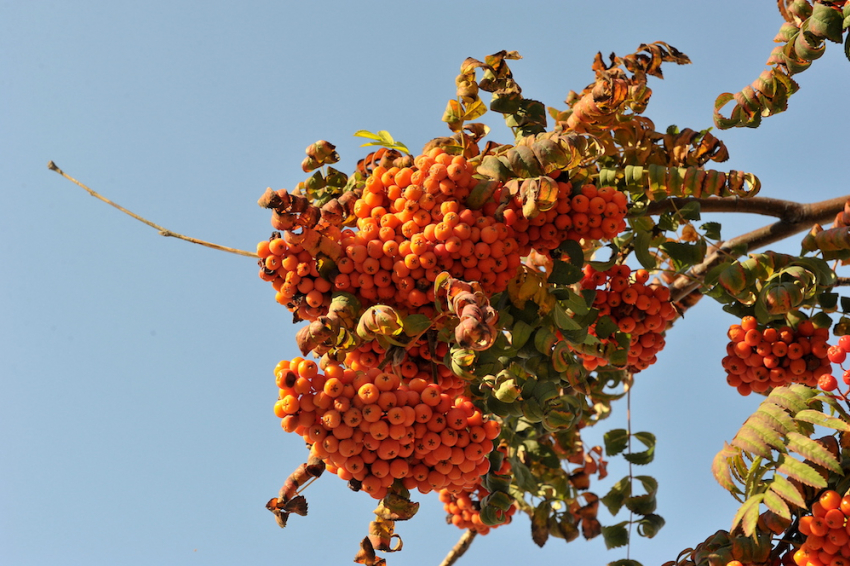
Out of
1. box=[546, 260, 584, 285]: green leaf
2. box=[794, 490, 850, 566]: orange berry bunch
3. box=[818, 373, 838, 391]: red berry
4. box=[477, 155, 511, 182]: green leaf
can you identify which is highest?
box=[477, 155, 511, 182]: green leaf

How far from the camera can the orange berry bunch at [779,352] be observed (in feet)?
16.1

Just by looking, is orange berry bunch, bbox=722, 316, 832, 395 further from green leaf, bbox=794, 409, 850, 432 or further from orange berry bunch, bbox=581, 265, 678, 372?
green leaf, bbox=794, 409, 850, 432

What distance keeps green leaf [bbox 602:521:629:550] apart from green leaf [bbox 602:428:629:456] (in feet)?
1.69

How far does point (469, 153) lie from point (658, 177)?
1.06 m

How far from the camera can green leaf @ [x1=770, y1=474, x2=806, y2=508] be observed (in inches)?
128

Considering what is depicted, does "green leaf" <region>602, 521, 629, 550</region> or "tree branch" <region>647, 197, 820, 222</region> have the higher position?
"tree branch" <region>647, 197, 820, 222</region>

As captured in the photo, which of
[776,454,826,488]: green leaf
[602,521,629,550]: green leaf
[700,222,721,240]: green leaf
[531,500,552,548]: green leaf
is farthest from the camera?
[531,500,552,548]: green leaf

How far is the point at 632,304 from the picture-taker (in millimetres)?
4902

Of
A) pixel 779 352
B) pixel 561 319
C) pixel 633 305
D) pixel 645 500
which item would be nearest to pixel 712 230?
pixel 633 305

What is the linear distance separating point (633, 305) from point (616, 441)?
1.25m

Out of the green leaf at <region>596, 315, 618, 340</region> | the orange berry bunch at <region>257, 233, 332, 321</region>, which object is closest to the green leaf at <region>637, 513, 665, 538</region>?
the green leaf at <region>596, 315, 618, 340</region>

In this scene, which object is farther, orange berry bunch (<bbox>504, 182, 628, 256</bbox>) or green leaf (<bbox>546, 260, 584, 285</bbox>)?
Answer: green leaf (<bbox>546, 260, 584, 285</bbox>)

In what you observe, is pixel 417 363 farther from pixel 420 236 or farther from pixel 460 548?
pixel 460 548

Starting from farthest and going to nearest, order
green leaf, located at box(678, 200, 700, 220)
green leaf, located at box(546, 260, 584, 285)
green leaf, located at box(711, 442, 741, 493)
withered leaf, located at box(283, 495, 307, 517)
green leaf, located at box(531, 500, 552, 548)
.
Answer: green leaf, located at box(531, 500, 552, 548) → green leaf, located at box(678, 200, 700, 220) → green leaf, located at box(546, 260, 584, 285) → withered leaf, located at box(283, 495, 307, 517) → green leaf, located at box(711, 442, 741, 493)
